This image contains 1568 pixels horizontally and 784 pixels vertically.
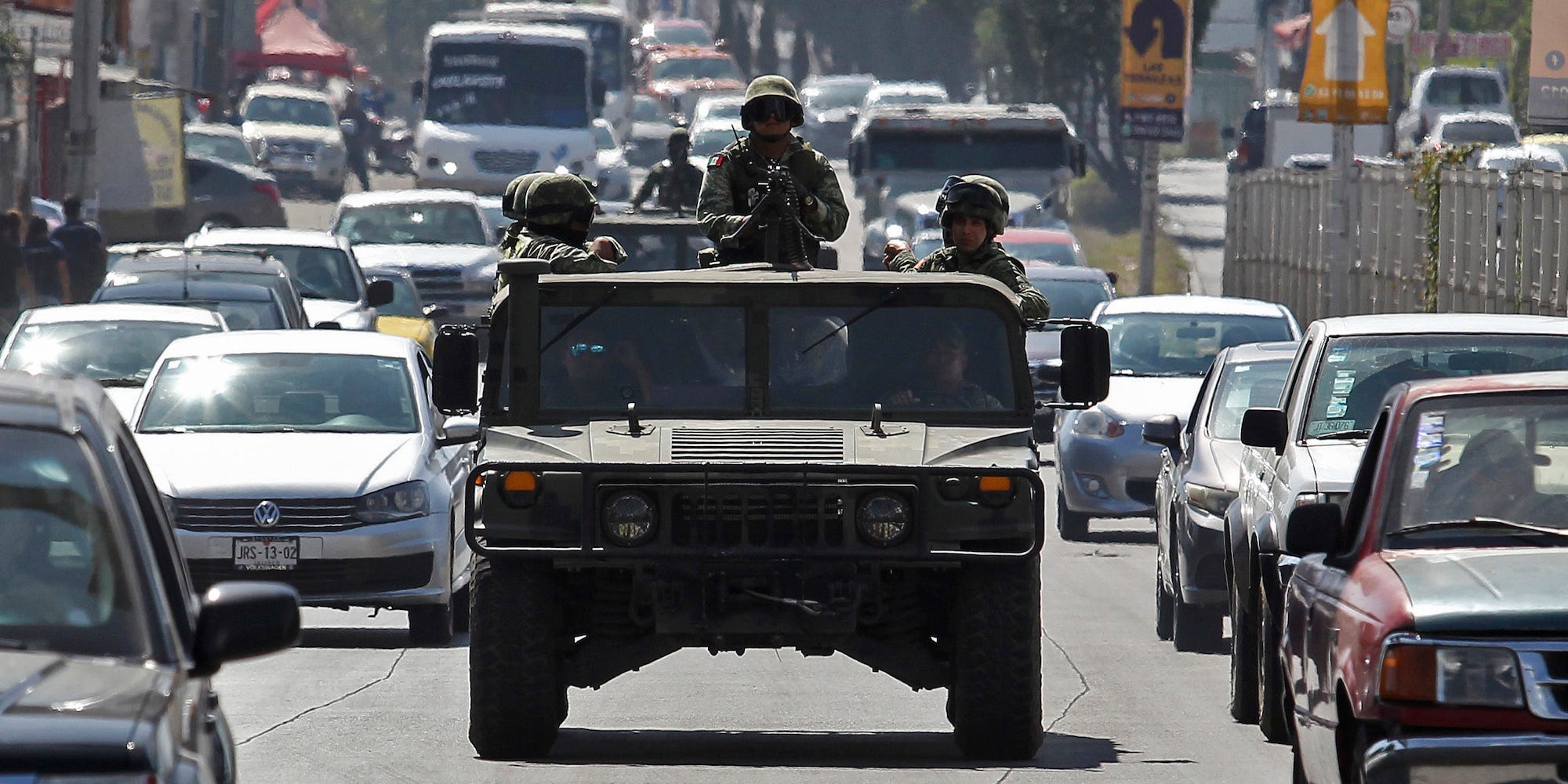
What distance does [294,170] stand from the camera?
5762 cm

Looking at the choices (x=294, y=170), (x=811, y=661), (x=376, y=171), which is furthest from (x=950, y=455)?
(x=376, y=171)

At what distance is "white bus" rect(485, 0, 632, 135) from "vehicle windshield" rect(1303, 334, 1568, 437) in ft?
166

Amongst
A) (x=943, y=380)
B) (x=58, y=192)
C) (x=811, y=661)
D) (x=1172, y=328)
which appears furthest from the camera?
(x=58, y=192)

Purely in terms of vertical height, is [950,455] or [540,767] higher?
[950,455]

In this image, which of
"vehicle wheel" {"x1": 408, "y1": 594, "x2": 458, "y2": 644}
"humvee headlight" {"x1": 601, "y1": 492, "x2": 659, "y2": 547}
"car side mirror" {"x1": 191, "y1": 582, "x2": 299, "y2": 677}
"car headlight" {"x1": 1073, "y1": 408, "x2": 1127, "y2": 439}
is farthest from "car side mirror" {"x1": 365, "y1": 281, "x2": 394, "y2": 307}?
"car side mirror" {"x1": 191, "y1": 582, "x2": 299, "y2": 677}

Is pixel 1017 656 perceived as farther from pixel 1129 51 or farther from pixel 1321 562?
pixel 1129 51

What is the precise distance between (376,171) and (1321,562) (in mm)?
61160

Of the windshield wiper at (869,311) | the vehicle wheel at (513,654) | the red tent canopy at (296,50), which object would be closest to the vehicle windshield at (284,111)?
the red tent canopy at (296,50)

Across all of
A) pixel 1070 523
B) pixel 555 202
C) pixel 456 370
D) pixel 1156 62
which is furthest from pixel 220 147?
pixel 456 370

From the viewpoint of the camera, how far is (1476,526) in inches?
293

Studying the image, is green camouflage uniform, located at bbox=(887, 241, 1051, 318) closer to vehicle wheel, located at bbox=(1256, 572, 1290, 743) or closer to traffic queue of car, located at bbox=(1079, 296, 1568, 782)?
traffic queue of car, located at bbox=(1079, 296, 1568, 782)

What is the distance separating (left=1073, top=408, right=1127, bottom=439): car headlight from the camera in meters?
18.7

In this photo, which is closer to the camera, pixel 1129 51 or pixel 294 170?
pixel 1129 51

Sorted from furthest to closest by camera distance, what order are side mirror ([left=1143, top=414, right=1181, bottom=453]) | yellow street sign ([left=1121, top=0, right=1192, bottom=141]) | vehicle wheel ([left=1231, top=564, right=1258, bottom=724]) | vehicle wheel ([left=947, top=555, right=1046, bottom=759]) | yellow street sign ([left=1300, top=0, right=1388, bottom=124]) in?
yellow street sign ([left=1121, top=0, right=1192, bottom=141])
yellow street sign ([left=1300, top=0, right=1388, bottom=124])
side mirror ([left=1143, top=414, right=1181, bottom=453])
vehicle wheel ([left=1231, top=564, right=1258, bottom=724])
vehicle wheel ([left=947, top=555, right=1046, bottom=759])
